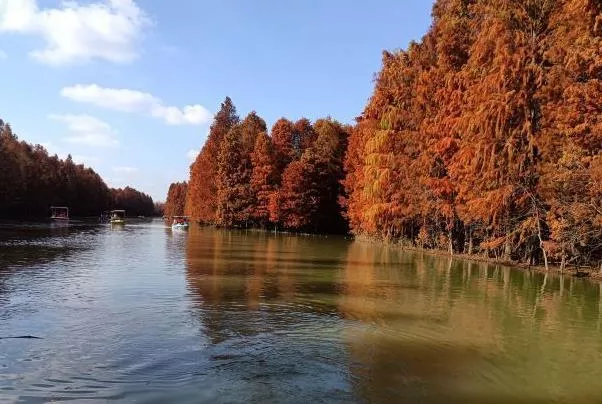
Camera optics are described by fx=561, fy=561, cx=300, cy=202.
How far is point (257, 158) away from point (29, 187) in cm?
5969

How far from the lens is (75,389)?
930 centimetres

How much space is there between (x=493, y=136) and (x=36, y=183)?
107817mm

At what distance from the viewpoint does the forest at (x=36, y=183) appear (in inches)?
3969

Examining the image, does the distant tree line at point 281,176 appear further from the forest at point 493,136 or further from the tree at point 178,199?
the tree at point 178,199

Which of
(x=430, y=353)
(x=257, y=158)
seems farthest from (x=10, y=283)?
(x=257, y=158)

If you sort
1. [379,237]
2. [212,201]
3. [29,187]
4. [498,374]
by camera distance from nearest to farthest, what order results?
[498,374] < [379,237] < [212,201] < [29,187]

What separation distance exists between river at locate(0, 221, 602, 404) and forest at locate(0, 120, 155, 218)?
279 ft

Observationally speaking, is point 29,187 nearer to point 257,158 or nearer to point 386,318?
point 257,158

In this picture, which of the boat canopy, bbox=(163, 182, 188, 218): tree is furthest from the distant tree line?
bbox=(163, 182, 188, 218): tree

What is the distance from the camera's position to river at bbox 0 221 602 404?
9.71 meters

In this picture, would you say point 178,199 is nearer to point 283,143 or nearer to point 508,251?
point 283,143

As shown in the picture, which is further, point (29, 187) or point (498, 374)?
point (29, 187)

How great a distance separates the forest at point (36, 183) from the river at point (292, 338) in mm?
85121

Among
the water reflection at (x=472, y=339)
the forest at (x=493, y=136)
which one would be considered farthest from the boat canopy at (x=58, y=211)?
the water reflection at (x=472, y=339)
